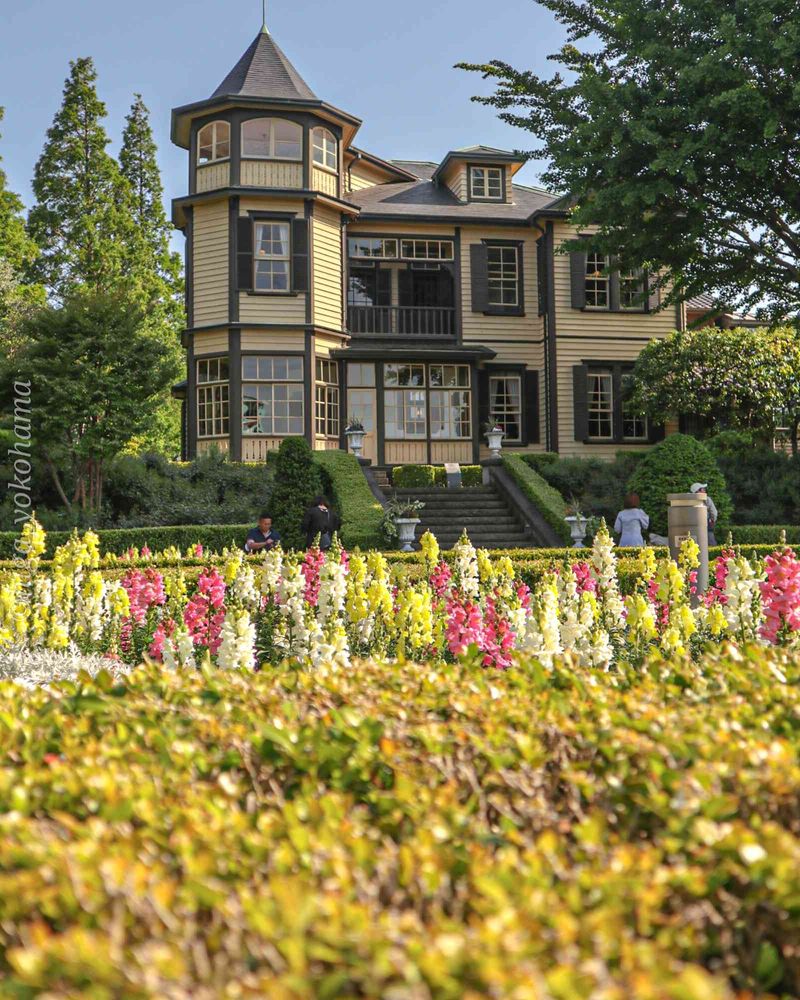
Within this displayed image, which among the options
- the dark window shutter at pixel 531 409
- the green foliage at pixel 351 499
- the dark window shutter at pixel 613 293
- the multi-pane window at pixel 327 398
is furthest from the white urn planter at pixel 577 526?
the dark window shutter at pixel 613 293

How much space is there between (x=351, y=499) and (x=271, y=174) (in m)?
10.5

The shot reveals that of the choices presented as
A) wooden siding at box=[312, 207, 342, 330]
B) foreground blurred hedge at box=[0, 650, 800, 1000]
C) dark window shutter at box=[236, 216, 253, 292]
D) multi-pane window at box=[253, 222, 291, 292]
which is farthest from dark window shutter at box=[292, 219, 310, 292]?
foreground blurred hedge at box=[0, 650, 800, 1000]

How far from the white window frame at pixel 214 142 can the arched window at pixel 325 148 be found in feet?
7.12

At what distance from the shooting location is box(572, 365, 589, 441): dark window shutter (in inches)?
1064

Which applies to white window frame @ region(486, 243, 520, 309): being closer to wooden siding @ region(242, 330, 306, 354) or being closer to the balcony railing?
the balcony railing

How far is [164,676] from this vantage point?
3.66 meters

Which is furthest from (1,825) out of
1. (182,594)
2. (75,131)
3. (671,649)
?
(75,131)

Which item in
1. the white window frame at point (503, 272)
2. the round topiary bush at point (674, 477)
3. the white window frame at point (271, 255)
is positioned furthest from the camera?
the white window frame at point (503, 272)

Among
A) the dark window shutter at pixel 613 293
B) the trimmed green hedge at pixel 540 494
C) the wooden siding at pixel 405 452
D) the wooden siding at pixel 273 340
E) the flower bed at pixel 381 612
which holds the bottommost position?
the flower bed at pixel 381 612

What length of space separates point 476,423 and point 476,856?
82.2ft

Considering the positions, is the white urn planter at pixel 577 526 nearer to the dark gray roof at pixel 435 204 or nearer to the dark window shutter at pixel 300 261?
the dark window shutter at pixel 300 261

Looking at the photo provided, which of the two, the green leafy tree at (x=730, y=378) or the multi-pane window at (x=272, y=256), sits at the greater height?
the multi-pane window at (x=272, y=256)

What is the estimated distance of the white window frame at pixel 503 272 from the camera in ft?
92.5

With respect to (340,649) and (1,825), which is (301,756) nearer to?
(1,825)
